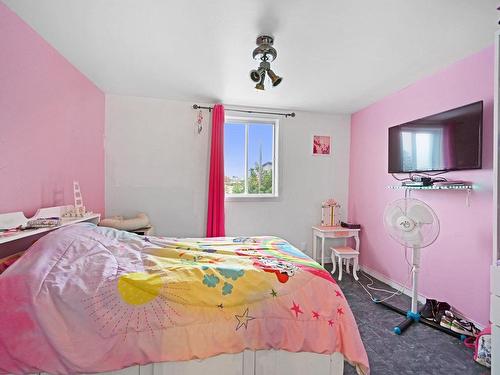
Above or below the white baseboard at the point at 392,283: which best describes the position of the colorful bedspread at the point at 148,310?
above

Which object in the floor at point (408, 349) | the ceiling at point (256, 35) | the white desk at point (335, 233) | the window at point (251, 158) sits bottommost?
the floor at point (408, 349)

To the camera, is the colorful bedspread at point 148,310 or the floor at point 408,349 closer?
the colorful bedspread at point 148,310

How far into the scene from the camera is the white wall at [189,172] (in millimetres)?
3084

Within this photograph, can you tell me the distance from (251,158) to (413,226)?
2335 millimetres

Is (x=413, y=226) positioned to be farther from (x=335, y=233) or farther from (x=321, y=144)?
(x=321, y=144)

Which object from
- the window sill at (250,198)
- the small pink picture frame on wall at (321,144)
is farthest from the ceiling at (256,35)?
the window sill at (250,198)

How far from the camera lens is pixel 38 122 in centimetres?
183

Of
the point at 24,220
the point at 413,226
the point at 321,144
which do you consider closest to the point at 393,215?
the point at 413,226

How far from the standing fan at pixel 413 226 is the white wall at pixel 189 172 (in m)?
1.53

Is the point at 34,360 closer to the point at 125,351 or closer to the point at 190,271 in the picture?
the point at 125,351

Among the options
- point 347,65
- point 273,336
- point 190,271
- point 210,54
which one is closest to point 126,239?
point 190,271

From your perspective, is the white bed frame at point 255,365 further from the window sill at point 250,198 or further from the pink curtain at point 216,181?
the window sill at point 250,198

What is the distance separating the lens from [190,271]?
1.35 m

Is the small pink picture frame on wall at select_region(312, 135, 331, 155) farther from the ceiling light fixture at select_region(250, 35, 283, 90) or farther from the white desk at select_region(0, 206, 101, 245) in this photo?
the white desk at select_region(0, 206, 101, 245)
